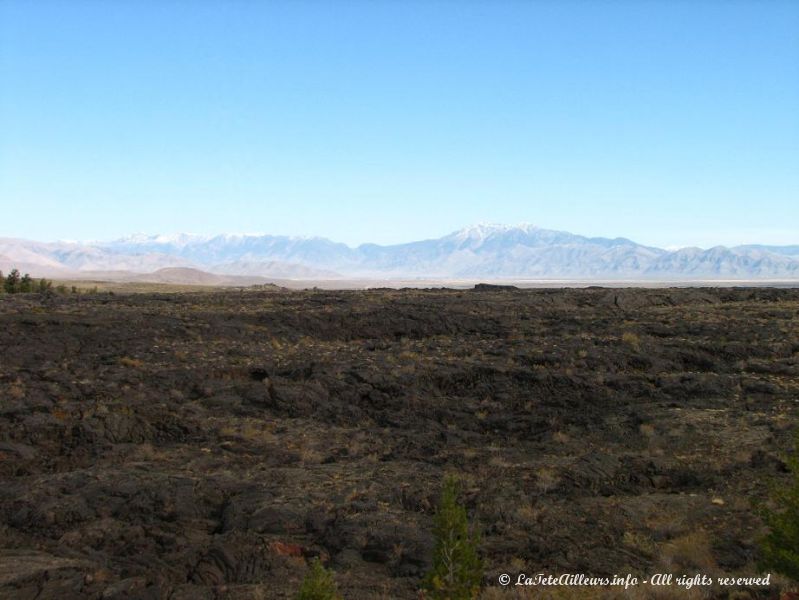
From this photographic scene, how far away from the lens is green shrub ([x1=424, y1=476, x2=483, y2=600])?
359 inches

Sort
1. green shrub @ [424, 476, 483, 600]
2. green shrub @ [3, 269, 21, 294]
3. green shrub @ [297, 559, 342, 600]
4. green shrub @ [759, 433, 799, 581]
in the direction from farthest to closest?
green shrub @ [3, 269, 21, 294]
green shrub @ [759, 433, 799, 581]
green shrub @ [424, 476, 483, 600]
green shrub @ [297, 559, 342, 600]

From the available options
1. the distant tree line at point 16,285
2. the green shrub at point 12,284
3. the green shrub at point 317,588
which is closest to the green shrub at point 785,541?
the green shrub at point 317,588

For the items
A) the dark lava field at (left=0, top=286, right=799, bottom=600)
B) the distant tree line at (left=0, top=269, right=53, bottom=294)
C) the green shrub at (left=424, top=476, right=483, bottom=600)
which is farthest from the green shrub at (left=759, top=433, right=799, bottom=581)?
the distant tree line at (left=0, top=269, right=53, bottom=294)

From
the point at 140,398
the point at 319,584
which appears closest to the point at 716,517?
the point at 319,584

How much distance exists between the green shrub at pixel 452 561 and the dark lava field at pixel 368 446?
62.6 inches

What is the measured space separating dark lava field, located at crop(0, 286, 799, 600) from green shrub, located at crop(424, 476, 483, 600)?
1.59 metres

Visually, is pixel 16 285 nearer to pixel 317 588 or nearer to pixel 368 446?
pixel 368 446

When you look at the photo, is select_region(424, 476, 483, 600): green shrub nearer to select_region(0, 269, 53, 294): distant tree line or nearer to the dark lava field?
the dark lava field

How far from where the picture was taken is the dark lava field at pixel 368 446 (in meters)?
11.9

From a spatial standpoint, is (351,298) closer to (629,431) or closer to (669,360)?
(669,360)

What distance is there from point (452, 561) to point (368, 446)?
866 cm

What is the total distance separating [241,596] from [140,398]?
10418 millimetres

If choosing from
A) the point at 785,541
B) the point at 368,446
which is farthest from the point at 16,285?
the point at 785,541

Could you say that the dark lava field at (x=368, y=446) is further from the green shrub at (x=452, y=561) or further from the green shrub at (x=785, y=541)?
the green shrub at (x=452, y=561)
